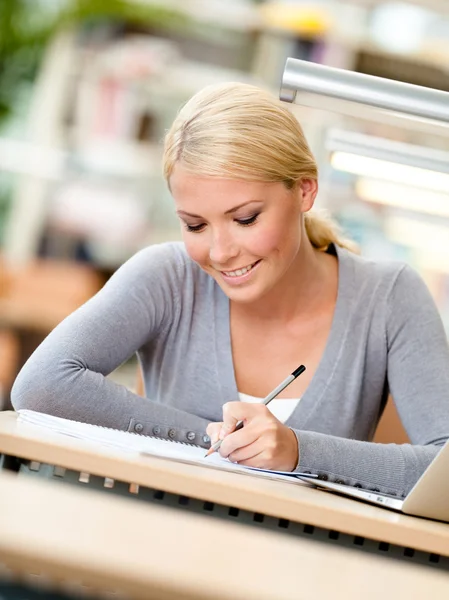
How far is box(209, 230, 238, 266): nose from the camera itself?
1680mm

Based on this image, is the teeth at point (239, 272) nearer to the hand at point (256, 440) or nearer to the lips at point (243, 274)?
the lips at point (243, 274)

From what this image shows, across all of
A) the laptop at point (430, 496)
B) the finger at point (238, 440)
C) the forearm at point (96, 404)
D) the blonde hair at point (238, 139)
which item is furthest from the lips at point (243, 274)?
the laptop at point (430, 496)

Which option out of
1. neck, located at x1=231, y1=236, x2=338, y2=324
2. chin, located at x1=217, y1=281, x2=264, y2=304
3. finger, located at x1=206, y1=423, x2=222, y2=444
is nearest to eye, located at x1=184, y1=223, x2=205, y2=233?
chin, located at x1=217, y1=281, x2=264, y2=304

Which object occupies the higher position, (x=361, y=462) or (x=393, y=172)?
(x=393, y=172)

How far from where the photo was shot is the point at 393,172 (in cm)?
173

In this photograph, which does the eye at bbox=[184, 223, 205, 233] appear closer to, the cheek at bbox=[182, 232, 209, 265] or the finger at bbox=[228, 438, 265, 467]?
the cheek at bbox=[182, 232, 209, 265]

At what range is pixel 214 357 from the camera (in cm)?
187

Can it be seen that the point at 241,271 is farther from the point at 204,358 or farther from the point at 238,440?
the point at 238,440

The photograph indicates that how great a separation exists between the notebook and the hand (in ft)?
0.07

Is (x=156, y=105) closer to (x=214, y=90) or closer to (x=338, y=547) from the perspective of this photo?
(x=214, y=90)

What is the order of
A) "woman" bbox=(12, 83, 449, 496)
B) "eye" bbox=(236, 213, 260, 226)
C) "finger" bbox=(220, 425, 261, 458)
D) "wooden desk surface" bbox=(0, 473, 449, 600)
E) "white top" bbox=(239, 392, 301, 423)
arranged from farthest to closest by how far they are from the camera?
"white top" bbox=(239, 392, 301, 423)
"eye" bbox=(236, 213, 260, 226)
"woman" bbox=(12, 83, 449, 496)
"finger" bbox=(220, 425, 261, 458)
"wooden desk surface" bbox=(0, 473, 449, 600)

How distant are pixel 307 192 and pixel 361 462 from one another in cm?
53

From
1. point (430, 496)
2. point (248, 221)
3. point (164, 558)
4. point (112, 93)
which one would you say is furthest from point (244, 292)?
point (112, 93)

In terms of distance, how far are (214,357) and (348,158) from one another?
43 centimetres
